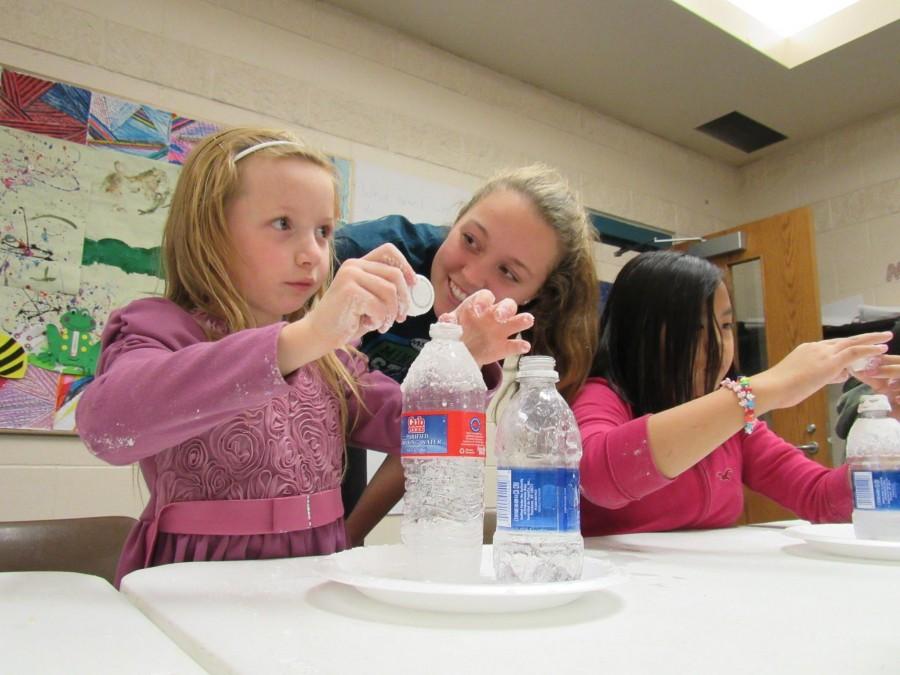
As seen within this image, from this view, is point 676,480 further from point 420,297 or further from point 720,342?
point 420,297

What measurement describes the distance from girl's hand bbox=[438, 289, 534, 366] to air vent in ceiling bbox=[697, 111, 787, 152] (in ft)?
9.58

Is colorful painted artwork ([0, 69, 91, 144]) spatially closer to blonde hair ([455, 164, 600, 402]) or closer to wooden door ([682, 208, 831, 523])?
blonde hair ([455, 164, 600, 402])

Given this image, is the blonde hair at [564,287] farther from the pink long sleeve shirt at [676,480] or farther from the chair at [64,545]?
the chair at [64,545]

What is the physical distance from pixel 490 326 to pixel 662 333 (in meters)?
0.51

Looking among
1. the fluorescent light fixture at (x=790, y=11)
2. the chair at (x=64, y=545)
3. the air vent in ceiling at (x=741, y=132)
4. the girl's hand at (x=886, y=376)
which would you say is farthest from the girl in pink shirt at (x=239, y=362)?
the air vent in ceiling at (x=741, y=132)

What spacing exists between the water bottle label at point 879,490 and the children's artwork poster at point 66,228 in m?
1.82

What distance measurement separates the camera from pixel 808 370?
3.20ft

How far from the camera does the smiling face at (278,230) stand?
913 mm

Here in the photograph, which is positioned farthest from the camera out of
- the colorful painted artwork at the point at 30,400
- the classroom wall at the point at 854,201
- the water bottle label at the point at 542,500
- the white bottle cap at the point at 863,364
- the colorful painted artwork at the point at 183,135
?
the classroom wall at the point at 854,201

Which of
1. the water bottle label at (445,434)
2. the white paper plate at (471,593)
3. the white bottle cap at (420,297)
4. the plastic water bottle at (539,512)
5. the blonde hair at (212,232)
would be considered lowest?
the white paper plate at (471,593)

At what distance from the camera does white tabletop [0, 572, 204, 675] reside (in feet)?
1.20

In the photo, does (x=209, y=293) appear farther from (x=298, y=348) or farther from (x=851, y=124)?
(x=851, y=124)

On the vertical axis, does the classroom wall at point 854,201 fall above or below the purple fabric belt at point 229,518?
above

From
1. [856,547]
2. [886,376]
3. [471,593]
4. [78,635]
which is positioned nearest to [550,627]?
[471,593]
